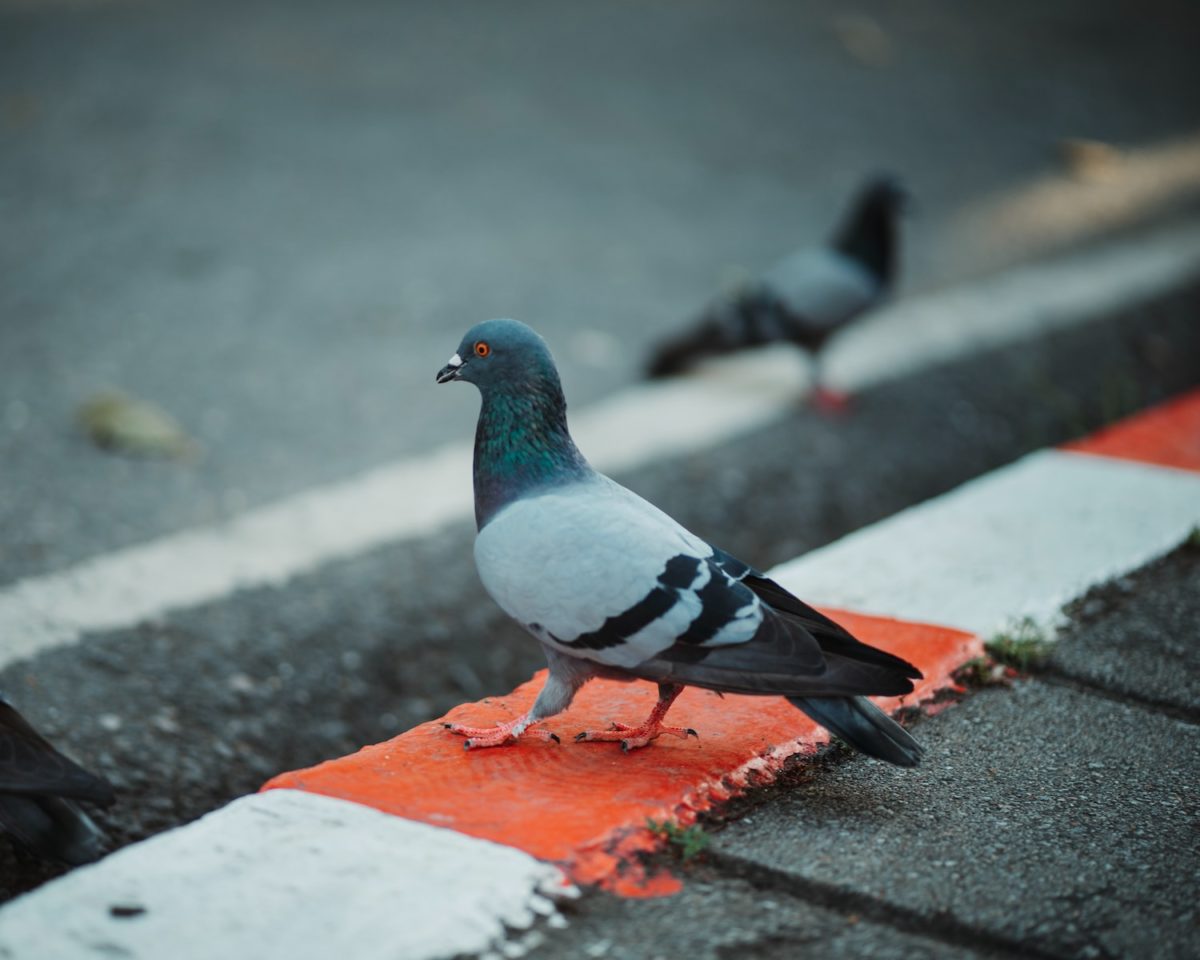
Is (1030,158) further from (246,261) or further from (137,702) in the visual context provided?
(137,702)

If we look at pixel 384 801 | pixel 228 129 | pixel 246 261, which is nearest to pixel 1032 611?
pixel 384 801

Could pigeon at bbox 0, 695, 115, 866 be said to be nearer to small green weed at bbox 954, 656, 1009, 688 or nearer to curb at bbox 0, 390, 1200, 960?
curb at bbox 0, 390, 1200, 960

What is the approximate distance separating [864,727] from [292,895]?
2.79 feet

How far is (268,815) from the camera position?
188cm

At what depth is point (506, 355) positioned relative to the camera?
88.5 inches

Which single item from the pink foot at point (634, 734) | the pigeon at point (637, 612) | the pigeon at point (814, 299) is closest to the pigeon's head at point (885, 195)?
the pigeon at point (814, 299)

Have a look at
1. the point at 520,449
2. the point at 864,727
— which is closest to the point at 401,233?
the point at 520,449

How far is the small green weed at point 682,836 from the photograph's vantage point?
1.83 meters

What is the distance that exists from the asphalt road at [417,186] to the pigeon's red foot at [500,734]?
5.31 ft

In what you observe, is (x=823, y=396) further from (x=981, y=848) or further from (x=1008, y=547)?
(x=981, y=848)

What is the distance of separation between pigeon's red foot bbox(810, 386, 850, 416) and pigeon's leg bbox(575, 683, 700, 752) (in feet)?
9.26

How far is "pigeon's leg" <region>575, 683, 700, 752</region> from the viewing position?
213cm

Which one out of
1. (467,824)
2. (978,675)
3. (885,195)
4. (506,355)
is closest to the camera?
(467,824)

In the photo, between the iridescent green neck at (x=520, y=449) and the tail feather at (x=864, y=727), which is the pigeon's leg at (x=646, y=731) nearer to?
the tail feather at (x=864, y=727)
